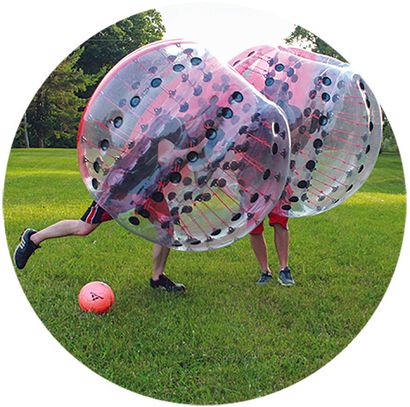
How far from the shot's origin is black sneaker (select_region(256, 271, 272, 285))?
345cm

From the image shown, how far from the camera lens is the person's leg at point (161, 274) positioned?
3.29 m

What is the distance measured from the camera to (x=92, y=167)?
2.40 meters

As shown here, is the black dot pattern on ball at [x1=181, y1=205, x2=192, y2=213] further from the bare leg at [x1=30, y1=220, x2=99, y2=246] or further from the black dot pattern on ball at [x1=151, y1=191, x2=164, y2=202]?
the bare leg at [x1=30, y1=220, x2=99, y2=246]

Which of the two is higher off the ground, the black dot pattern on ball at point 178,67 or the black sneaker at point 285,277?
the black dot pattern on ball at point 178,67

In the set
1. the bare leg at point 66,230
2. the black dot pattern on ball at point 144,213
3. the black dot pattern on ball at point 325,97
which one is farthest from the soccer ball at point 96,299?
the black dot pattern on ball at point 325,97

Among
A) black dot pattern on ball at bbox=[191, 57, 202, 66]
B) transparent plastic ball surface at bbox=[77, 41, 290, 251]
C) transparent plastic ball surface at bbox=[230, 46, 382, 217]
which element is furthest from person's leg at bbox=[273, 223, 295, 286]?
black dot pattern on ball at bbox=[191, 57, 202, 66]

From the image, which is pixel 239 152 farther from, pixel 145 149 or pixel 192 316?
pixel 192 316

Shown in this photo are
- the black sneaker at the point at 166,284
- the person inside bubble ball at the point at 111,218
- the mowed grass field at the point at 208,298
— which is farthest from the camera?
the black sneaker at the point at 166,284

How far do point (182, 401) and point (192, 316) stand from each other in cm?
53

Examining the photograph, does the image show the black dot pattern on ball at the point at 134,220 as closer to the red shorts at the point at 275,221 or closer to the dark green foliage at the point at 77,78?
the dark green foliage at the point at 77,78

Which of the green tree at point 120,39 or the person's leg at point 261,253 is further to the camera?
the person's leg at point 261,253

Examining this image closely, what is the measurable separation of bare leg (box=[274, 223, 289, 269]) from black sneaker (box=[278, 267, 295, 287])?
0.10 ft

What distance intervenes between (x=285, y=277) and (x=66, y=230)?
4.51ft

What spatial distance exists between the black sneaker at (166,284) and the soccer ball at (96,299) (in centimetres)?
36
